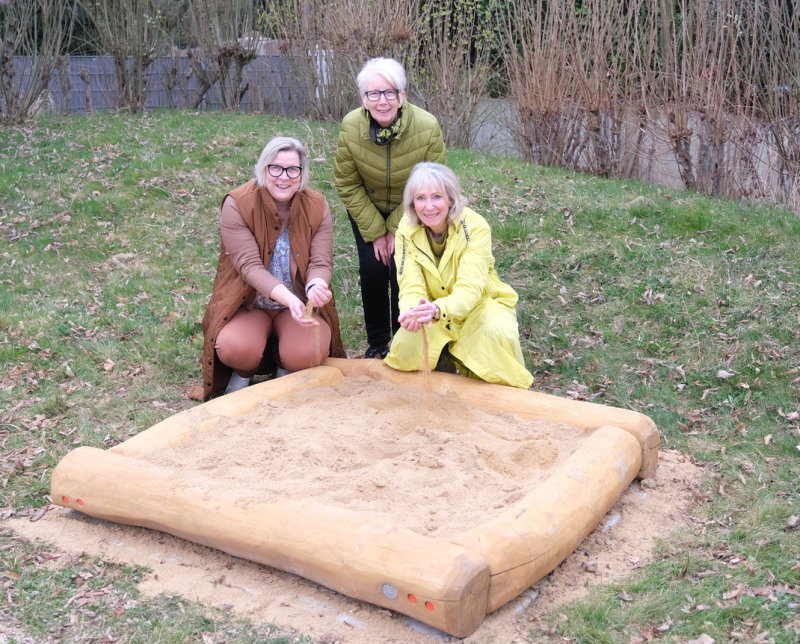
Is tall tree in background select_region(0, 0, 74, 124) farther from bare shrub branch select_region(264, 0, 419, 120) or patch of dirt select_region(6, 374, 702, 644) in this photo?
patch of dirt select_region(6, 374, 702, 644)

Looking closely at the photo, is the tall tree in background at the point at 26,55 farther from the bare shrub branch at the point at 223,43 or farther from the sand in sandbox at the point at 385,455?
the sand in sandbox at the point at 385,455

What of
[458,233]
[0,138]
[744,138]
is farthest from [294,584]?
[0,138]

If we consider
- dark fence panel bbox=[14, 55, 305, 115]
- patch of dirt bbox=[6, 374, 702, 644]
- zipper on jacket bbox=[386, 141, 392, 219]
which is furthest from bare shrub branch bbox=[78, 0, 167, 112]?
patch of dirt bbox=[6, 374, 702, 644]

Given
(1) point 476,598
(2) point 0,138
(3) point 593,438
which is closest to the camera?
(1) point 476,598

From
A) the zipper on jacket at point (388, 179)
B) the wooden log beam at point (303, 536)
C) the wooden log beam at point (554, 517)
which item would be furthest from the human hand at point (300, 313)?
the wooden log beam at point (554, 517)

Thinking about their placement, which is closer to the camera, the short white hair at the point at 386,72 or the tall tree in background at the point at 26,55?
the short white hair at the point at 386,72

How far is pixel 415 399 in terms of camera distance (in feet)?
15.3

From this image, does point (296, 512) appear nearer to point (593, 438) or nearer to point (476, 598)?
point (476, 598)

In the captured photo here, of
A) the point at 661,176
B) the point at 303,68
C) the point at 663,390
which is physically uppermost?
the point at 303,68

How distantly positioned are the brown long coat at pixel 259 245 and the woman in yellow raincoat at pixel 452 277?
520 mm

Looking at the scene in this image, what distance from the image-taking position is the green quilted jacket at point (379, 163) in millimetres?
5078

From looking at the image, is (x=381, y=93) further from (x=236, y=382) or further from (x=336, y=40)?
(x=336, y=40)

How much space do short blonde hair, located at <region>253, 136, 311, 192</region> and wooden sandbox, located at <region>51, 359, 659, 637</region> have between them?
129 centimetres

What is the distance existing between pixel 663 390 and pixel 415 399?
1540 millimetres
